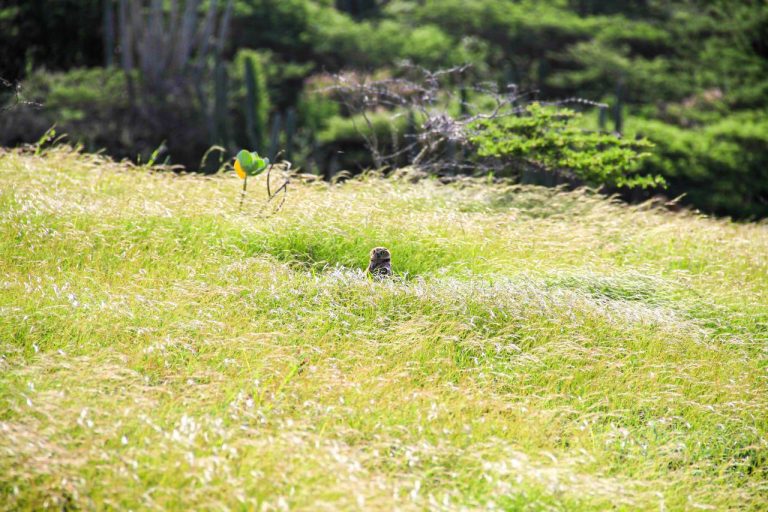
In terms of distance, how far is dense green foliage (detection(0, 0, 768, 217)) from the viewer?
48.1 feet

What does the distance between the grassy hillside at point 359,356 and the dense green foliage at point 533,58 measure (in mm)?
7724

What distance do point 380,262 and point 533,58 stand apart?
632 inches

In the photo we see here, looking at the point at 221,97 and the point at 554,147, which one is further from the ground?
the point at 554,147

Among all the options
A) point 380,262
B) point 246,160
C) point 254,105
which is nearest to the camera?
point 380,262

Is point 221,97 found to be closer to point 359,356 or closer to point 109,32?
point 109,32

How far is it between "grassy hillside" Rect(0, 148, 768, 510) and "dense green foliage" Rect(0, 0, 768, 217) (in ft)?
25.3

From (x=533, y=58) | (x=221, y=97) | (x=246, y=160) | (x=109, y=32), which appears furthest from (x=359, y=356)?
(x=533, y=58)

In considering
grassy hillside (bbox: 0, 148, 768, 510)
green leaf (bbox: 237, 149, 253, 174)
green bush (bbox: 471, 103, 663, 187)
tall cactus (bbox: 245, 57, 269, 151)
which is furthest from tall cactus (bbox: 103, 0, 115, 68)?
green leaf (bbox: 237, 149, 253, 174)

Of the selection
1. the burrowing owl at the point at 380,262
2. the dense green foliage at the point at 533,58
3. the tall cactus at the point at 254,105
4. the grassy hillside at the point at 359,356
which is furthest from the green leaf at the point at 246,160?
the tall cactus at the point at 254,105

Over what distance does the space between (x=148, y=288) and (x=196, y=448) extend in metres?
1.96

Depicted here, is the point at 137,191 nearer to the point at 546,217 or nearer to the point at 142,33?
the point at 546,217

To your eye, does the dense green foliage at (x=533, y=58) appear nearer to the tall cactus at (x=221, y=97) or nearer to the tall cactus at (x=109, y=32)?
the tall cactus at (x=221, y=97)

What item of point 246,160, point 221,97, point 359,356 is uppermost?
point 246,160

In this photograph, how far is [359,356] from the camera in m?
4.65
